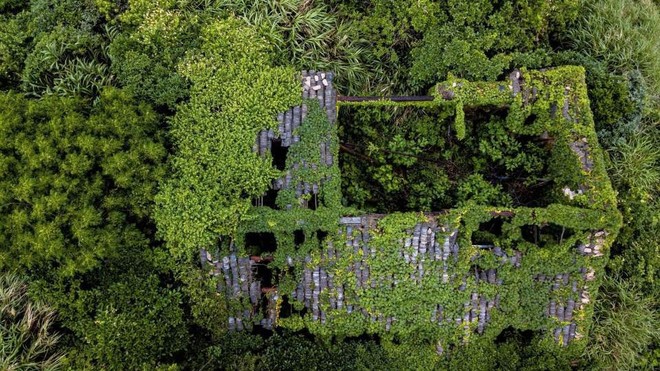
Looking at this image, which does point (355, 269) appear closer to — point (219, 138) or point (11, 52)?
point (219, 138)

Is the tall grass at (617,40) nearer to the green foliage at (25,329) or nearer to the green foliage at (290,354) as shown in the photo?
the green foliage at (290,354)

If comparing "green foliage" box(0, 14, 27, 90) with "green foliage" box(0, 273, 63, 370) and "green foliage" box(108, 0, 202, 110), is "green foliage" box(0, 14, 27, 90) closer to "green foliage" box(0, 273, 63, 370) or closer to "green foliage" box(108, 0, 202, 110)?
"green foliage" box(108, 0, 202, 110)

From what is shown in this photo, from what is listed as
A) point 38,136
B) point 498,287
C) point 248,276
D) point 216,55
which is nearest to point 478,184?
point 498,287

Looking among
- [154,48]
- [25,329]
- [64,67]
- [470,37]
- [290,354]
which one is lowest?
[290,354]

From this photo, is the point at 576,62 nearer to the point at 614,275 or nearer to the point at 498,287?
the point at 614,275

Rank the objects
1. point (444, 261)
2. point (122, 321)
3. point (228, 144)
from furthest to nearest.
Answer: point (444, 261) → point (228, 144) → point (122, 321)

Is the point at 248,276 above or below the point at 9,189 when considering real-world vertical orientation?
below

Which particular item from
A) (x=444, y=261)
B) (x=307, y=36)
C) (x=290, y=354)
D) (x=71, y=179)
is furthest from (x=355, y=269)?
(x=307, y=36)
